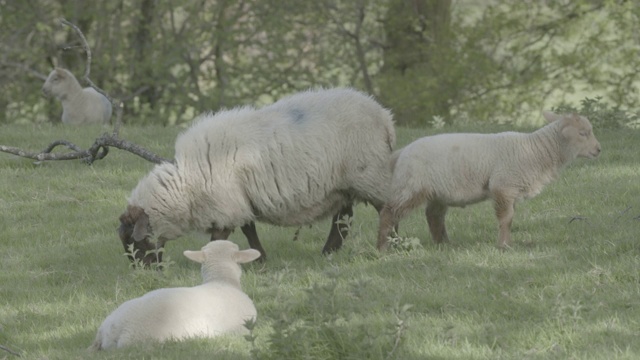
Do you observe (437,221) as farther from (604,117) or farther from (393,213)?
(604,117)

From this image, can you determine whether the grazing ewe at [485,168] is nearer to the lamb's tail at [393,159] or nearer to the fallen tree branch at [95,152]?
the lamb's tail at [393,159]

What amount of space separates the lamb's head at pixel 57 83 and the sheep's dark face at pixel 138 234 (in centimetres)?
786

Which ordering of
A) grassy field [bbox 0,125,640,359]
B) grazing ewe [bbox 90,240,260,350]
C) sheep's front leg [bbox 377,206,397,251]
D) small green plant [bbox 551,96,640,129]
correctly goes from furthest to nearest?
1. small green plant [bbox 551,96,640,129]
2. sheep's front leg [bbox 377,206,397,251]
3. grazing ewe [bbox 90,240,260,350]
4. grassy field [bbox 0,125,640,359]

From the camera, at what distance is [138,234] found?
9.12m

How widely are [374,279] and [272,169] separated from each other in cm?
166

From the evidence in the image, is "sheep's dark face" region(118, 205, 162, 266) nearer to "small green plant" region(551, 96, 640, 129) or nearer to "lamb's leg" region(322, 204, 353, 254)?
"lamb's leg" region(322, 204, 353, 254)

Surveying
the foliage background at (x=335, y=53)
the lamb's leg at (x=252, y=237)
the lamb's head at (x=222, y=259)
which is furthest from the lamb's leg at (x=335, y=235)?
the foliage background at (x=335, y=53)

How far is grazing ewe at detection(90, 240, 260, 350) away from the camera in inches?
255

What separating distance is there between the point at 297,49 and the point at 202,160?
13360 mm

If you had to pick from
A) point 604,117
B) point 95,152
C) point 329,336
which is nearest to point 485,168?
point 329,336

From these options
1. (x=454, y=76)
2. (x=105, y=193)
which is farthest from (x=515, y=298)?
(x=454, y=76)

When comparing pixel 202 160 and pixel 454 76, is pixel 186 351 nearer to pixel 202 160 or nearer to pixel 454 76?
pixel 202 160

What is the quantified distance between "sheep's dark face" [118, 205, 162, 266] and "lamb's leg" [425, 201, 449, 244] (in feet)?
7.27

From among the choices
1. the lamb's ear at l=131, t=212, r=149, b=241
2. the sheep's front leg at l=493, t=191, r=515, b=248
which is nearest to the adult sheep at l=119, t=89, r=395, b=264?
the lamb's ear at l=131, t=212, r=149, b=241
